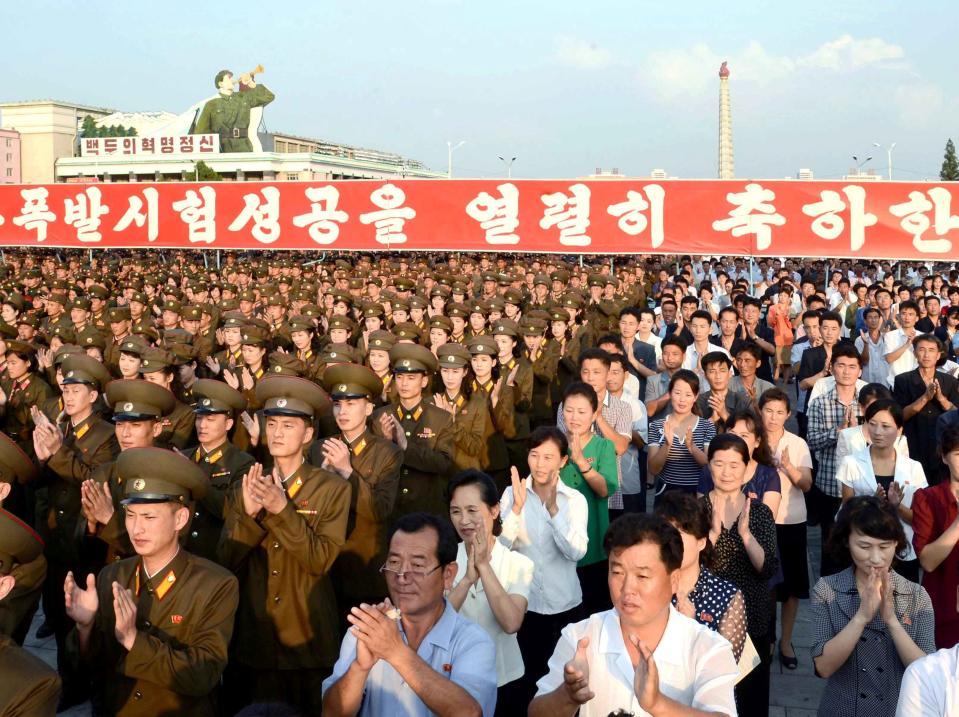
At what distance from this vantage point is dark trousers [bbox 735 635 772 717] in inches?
145

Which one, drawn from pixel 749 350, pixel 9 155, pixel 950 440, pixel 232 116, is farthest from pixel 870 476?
pixel 9 155

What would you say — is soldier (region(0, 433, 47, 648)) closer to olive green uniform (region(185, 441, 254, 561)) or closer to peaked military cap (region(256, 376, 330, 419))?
olive green uniform (region(185, 441, 254, 561))

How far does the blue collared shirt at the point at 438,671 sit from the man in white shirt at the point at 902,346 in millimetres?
5987

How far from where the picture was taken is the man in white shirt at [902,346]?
7730 millimetres

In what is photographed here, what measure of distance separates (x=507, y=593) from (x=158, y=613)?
1.18m

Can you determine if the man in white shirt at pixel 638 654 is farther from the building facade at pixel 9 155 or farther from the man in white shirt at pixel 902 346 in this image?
the building facade at pixel 9 155

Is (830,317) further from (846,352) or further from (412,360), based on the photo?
(412,360)

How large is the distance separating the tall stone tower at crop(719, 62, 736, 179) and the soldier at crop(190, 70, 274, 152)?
4183 centimetres

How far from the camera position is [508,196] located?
14680 millimetres

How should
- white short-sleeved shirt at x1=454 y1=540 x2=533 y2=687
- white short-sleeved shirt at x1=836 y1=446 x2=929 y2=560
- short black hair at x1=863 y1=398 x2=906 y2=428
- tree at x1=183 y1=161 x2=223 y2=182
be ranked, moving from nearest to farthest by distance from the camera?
white short-sleeved shirt at x1=454 y1=540 x2=533 y2=687 → white short-sleeved shirt at x1=836 y1=446 x2=929 y2=560 → short black hair at x1=863 y1=398 x2=906 y2=428 → tree at x1=183 y1=161 x2=223 y2=182

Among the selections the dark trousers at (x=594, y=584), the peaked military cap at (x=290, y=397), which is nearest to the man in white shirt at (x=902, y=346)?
Result: the dark trousers at (x=594, y=584)

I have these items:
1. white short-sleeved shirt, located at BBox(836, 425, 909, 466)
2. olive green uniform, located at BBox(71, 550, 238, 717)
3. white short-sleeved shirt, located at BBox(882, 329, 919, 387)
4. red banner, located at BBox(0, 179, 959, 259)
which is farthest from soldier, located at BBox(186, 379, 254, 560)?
red banner, located at BBox(0, 179, 959, 259)

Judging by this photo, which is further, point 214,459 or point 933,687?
point 214,459

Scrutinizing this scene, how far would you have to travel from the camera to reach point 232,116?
57500mm
